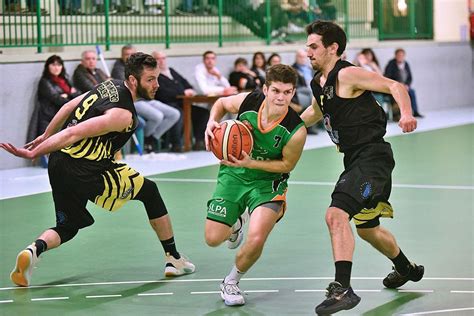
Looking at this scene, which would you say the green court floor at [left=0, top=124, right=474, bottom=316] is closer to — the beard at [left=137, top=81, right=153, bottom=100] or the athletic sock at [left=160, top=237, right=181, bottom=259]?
the athletic sock at [left=160, top=237, right=181, bottom=259]

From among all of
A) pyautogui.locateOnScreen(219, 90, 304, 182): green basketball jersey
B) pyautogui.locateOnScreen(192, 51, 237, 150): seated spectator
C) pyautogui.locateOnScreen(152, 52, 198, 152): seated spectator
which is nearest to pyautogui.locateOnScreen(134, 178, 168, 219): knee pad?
pyautogui.locateOnScreen(219, 90, 304, 182): green basketball jersey

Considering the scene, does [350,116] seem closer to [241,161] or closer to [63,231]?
[241,161]

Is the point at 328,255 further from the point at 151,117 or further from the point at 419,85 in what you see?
the point at 419,85

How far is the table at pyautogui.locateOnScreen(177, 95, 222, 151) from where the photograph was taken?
1698 cm

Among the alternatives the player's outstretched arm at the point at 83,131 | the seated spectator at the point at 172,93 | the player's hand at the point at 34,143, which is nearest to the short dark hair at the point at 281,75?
the player's outstretched arm at the point at 83,131

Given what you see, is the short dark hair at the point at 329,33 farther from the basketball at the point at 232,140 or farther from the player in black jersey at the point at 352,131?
the basketball at the point at 232,140

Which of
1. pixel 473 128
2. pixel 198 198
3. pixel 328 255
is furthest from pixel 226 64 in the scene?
pixel 328 255

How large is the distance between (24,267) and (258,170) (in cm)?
183

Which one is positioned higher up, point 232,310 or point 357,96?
point 357,96

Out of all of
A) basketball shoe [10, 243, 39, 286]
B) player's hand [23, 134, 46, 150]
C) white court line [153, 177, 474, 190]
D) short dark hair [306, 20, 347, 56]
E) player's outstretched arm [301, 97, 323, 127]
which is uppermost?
short dark hair [306, 20, 347, 56]

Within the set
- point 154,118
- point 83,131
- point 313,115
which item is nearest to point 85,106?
point 83,131

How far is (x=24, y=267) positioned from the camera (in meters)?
7.61

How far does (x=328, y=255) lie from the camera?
8.77 meters

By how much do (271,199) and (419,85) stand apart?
60.8ft
